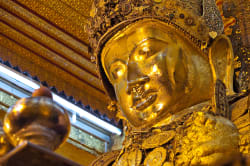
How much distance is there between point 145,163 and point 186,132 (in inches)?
10.0

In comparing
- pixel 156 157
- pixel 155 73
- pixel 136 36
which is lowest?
pixel 156 157

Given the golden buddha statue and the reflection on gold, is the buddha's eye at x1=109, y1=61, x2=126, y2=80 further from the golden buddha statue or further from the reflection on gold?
the reflection on gold

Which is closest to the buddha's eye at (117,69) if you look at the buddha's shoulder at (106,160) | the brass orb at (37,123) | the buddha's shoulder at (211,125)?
the buddha's shoulder at (106,160)

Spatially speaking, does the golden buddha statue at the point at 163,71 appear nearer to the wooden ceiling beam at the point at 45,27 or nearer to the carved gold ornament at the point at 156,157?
the carved gold ornament at the point at 156,157

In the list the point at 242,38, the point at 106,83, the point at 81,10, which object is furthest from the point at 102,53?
the point at 81,10

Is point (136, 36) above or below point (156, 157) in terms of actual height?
above

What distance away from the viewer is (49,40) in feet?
13.1

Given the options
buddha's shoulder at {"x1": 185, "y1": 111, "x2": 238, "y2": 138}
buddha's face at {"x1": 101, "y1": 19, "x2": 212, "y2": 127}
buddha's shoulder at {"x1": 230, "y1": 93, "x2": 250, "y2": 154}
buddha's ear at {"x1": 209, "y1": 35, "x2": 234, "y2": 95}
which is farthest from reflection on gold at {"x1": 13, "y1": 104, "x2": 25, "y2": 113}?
buddha's ear at {"x1": 209, "y1": 35, "x2": 234, "y2": 95}

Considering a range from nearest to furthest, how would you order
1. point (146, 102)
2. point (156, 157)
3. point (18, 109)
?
point (18, 109) → point (156, 157) → point (146, 102)

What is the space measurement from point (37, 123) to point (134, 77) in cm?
148

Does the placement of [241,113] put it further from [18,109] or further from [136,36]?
[18,109]

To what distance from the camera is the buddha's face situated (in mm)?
2545

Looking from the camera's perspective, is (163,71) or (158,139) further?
(163,71)

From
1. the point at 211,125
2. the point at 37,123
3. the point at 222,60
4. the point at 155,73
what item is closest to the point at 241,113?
the point at 211,125
